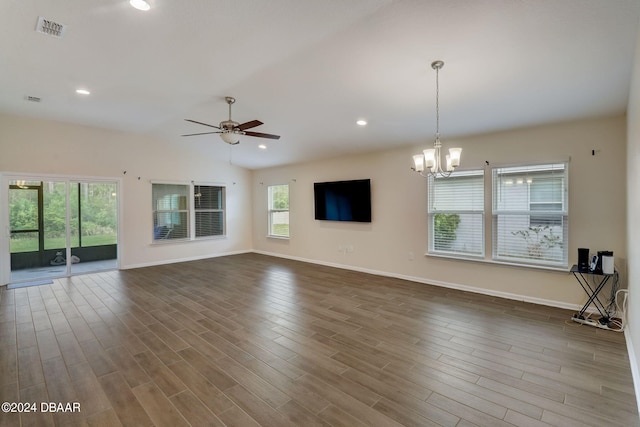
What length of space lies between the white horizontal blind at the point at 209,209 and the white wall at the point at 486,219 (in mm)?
1905

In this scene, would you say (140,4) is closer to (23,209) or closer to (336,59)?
(336,59)

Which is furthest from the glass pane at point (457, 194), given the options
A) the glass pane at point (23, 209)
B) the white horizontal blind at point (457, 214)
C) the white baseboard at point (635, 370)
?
the glass pane at point (23, 209)

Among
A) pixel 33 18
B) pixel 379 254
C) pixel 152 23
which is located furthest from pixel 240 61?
pixel 379 254

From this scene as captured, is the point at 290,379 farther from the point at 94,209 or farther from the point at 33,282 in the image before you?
the point at 94,209

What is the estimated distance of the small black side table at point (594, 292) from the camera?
3546 millimetres

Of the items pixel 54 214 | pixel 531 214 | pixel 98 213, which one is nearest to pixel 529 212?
pixel 531 214

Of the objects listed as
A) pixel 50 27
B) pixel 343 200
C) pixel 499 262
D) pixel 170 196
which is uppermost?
pixel 50 27

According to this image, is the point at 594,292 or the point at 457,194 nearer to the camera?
the point at 594,292

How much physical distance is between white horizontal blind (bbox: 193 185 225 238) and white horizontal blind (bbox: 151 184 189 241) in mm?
294

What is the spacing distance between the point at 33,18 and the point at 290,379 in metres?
3.99

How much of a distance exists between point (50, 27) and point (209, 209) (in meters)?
5.82

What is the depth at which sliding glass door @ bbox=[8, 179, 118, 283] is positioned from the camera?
581 cm

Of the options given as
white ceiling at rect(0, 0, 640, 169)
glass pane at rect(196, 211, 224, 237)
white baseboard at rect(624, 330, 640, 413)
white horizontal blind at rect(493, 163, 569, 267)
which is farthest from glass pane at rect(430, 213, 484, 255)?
glass pane at rect(196, 211, 224, 237)

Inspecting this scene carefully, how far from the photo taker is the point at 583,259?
369cm
